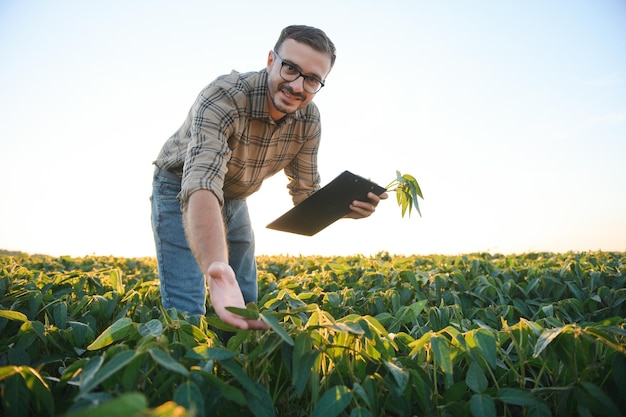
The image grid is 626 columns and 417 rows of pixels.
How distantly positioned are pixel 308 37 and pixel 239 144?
2.29 feet

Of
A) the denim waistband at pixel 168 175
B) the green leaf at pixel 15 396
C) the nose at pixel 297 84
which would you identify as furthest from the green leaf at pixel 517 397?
the denim waistband at pixel 168 175

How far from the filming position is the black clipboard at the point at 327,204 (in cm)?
234

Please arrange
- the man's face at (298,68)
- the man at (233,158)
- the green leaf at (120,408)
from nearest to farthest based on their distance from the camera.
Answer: the green leaf at (120,408)
the man at (233,158)
the man's face at (298,68)

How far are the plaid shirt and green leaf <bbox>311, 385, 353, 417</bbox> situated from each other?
3.45ft

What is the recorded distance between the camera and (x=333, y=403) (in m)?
0.93

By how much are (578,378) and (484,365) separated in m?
0.24

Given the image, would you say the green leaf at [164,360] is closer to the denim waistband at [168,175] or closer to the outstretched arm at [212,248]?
the outstretched arm at [212,248]

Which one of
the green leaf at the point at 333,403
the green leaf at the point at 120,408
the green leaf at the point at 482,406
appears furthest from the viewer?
the green leaf at the point at 482,406

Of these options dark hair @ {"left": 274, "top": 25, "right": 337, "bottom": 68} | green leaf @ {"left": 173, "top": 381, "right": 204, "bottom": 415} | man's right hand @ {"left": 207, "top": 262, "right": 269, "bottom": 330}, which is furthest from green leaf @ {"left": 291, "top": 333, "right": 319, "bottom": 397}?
dark hair @ {"left": 274, "top": 25, "right": 337, "bottom": 68}

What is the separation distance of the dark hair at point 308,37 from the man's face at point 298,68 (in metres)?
0.03

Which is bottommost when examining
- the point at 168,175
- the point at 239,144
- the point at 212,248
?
the point at 212,248

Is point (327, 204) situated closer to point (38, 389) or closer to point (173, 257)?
point (173, 257)

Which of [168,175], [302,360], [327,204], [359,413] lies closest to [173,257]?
[168,175]

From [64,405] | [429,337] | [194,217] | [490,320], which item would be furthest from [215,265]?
[490,320]
